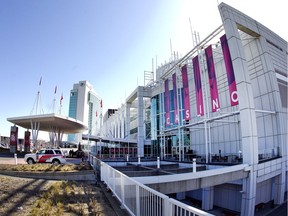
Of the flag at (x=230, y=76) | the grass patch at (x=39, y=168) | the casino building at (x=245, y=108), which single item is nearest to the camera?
the casino building at (x=245, y=108)

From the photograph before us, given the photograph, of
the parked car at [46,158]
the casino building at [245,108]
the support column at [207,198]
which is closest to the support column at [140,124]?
the casino building at [245,108]

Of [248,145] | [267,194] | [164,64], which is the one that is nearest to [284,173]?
[267,194]

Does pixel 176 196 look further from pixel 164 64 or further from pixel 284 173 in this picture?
pixel 164 64

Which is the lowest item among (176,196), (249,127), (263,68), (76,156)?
(176,196)

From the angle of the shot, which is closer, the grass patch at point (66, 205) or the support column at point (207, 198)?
the grass patch at point (66, 205)

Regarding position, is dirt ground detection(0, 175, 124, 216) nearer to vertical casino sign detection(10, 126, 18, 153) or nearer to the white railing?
the white railing

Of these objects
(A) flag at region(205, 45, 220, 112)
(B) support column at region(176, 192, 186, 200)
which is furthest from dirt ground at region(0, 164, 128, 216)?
(B) support column at region(176, 192, 186, 200)

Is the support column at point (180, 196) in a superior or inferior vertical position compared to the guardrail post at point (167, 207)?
inferior

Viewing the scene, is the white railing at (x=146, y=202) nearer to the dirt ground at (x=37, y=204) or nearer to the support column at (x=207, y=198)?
the dirt ground at (x=37, y=204)

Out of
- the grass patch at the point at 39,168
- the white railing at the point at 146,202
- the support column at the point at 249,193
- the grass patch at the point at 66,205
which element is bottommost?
the support column at the point at 249,193

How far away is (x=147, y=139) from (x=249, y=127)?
27794 mm

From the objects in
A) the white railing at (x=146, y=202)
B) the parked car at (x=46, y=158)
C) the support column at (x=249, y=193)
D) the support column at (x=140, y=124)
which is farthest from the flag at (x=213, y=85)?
the support column at (x=140, y=124)

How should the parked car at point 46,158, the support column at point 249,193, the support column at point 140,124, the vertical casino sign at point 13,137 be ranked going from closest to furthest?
1. the support column at point 249,193
2. the parked car at point 46,158
3. the support column at point 140,124
4. the vertical casino sign at point 13,137

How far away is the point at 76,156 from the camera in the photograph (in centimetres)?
4309
